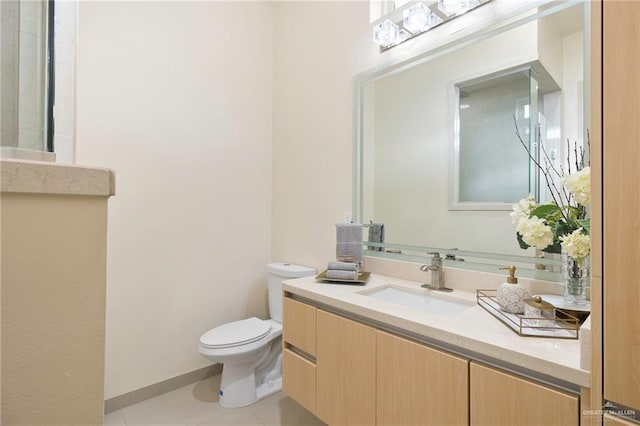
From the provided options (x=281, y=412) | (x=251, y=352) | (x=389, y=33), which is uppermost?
(x=389, y=33)

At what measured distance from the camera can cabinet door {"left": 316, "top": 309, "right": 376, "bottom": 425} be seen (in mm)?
1238

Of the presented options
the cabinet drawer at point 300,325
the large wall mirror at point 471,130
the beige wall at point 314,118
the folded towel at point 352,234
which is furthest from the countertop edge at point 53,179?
the beige wall at point 314,118

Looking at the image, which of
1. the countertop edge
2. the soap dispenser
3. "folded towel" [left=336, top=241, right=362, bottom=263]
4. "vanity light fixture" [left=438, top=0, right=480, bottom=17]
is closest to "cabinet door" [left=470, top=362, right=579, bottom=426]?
the soap dispenser

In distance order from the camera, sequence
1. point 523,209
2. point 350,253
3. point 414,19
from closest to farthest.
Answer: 1. point 523,209
2. point 414,19
3. point 350,253

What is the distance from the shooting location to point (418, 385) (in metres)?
1.08

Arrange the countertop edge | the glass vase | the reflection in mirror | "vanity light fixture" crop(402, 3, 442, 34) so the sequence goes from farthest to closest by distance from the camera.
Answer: "vanity light fixture" crop(402, 3, 442, 34) < the reflection in mirror < the glass vase < the countertop edge

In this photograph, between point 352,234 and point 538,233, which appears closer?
point 538,233

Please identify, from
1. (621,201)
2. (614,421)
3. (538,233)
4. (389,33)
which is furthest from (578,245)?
(389,33)

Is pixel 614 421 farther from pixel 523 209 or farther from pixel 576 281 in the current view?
pixel 523 209

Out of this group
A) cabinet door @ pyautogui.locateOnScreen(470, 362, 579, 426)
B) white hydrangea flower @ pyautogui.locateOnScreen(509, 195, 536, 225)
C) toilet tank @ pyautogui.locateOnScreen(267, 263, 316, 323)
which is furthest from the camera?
toilet tank @ pyautogui.locateOnScreen(267, 263, 316, 323)

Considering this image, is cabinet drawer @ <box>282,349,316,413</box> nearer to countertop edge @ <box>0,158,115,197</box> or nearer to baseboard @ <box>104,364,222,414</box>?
baseboard @ <box>104,364,222,414</box>

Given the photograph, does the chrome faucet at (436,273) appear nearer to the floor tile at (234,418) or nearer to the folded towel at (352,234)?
the folded towel at (352,234)

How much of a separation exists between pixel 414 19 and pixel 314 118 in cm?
86

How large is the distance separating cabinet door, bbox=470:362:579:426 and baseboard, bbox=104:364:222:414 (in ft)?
6.08
